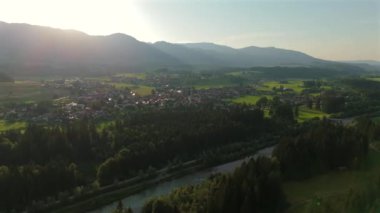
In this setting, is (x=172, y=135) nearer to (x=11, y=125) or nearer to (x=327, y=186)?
(x=327, y=186)

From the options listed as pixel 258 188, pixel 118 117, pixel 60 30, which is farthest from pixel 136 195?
pixel 60 30

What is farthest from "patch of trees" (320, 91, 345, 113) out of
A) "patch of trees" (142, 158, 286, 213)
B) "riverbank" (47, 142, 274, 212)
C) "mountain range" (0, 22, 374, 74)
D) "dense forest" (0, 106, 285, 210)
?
"mountain range" (0, 22, 374, 74)

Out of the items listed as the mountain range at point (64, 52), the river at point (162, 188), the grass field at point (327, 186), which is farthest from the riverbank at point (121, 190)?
the mountain range at point (64, 52)

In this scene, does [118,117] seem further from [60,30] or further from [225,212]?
[60,30]

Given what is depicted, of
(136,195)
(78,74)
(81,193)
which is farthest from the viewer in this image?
(78,74)

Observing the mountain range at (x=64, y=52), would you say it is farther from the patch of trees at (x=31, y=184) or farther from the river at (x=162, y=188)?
the patch of trees at (x=31, y=184)

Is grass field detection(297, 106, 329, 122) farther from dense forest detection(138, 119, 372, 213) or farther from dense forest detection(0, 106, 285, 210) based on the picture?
dense forest detection(138, 119, 372, 213)

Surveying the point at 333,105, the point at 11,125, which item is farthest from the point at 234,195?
the point at 333,105
